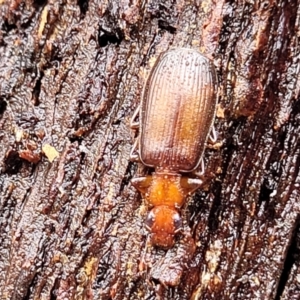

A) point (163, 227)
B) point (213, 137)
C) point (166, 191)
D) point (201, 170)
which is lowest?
point (163, 227)

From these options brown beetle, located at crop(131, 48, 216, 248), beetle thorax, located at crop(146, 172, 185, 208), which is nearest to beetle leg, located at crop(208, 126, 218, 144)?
brown beetle, located at crop(131, 48, 216, 248)

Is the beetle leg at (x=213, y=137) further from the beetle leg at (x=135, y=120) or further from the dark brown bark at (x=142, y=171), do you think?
the beetle leg at (x=135, y=120)

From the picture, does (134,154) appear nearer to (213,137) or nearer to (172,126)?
(172,126)

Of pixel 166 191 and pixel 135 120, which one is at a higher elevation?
pixel 135 120

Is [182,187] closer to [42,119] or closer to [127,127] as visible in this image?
[127,127]

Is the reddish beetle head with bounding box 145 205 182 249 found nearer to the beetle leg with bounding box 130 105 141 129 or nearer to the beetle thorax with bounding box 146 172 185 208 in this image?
the beetle thorax with bounding box 146 172 185 208

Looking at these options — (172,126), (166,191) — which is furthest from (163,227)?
(172,126)

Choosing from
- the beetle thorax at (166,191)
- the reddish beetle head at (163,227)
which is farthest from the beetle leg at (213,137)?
the reddish beetle head at (163,227)

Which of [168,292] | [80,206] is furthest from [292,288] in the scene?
[80,206]
